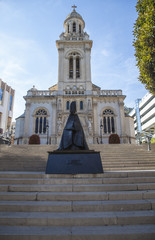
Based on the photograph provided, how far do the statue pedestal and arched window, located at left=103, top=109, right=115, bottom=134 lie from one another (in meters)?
19.7

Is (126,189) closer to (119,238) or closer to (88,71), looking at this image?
(119,238)

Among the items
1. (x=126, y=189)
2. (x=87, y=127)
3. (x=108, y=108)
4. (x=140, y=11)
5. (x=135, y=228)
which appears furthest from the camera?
(x=108, y=108)

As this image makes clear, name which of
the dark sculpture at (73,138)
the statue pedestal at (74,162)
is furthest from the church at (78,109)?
the statue pedestal at (74,162)

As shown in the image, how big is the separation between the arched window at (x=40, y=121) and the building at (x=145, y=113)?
3831 cm

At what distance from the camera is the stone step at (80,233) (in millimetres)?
2887

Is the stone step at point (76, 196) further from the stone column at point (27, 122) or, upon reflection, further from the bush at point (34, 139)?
the stone column at point (27, 122)

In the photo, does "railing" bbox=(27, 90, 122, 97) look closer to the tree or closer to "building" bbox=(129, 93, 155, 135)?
Result: the tree

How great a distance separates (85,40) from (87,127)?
59.8 ft

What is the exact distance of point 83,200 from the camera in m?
4.26

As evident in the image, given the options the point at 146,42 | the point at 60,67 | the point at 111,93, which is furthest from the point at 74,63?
the point at 146,42

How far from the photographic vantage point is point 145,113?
2327 inches

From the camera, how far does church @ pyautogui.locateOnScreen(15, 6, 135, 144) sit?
81.2ft

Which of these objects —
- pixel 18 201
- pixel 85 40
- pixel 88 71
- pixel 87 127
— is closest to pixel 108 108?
pixel 87 127

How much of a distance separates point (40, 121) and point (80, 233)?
2396cm
